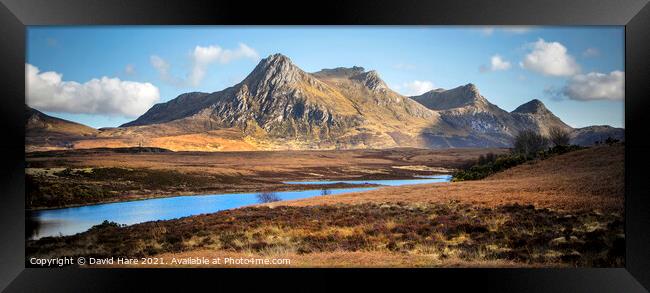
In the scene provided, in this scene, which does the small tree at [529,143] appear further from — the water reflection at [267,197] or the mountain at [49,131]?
the mountain at [49,131]

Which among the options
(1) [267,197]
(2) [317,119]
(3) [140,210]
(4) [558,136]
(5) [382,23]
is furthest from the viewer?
(2) [317,119]

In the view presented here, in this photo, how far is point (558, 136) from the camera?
10305 mm

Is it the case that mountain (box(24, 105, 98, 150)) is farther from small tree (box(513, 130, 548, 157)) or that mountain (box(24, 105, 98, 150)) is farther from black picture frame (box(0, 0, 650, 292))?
small tree (box(513, 130, 548, 157))

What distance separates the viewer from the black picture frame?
8.22 metres

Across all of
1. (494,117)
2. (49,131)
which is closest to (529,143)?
(494,117)

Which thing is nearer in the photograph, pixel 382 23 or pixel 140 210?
pixel 382 23

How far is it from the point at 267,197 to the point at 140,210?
286 cm

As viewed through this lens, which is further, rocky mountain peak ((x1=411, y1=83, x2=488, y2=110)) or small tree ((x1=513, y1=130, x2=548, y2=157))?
small tree ((x1=513, y1=130, x2=548, y2=157))

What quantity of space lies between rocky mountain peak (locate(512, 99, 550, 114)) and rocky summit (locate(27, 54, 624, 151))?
0.06ft

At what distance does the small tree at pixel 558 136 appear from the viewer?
33.7ft

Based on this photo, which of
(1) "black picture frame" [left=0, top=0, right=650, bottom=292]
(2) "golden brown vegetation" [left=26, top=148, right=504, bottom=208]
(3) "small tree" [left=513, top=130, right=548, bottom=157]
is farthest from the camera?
(3) "small tree" [left=513, top=130, right=548, bottom=157]

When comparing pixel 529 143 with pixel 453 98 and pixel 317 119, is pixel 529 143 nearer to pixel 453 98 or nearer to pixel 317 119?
pixel 453 98

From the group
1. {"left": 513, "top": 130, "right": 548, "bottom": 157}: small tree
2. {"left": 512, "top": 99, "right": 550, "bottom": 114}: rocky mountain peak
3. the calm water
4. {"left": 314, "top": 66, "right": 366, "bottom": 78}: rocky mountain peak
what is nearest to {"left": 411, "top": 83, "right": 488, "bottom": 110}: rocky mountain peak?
{"left": 512, "top": 99, "right": 550, "bottom": 114}: rocky mountain peak

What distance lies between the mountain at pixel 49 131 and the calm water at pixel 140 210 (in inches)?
54.4
